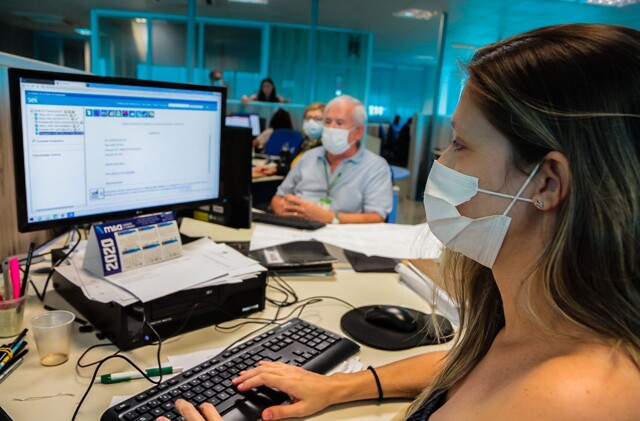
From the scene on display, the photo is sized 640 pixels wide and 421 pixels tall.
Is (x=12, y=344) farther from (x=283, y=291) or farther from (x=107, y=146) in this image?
(x=283, y=291)

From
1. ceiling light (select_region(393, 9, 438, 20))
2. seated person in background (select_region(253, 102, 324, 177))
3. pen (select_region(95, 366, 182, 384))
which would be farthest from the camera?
ceiling light (select_region(393, 9, 438, 20))

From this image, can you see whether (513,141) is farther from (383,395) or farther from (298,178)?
(298,178)

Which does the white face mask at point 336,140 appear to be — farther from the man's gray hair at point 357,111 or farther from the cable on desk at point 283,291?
the cable on desk at point 283,291

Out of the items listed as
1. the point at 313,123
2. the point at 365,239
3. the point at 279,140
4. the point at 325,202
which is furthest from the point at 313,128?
the point at 365,239

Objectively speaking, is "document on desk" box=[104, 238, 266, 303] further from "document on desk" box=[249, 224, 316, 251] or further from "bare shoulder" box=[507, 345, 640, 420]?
"bare shoulder" box=[507, 345, 640, 420]

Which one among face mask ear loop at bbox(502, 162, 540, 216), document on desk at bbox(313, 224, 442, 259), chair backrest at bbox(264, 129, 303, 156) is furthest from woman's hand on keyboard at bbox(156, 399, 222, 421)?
chair backrest at bbox(264, 129, 303, 156)

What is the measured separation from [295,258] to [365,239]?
40 centimetres

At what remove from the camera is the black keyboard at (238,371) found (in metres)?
0.71

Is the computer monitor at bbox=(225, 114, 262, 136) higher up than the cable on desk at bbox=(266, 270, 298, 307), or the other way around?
the computer monitor at bbox=(225, 114, 262, 136)

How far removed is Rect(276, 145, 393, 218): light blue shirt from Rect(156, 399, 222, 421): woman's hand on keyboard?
Answer: 191 cm

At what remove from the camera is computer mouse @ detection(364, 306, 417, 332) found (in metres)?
1.08

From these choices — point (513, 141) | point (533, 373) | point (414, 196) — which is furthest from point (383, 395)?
Result: point (414, 196)

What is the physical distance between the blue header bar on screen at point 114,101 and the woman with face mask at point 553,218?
2.30 feet

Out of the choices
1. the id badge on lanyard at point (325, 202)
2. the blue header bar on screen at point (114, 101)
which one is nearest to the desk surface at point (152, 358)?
the blue header bar on screen at point (114, 101)
